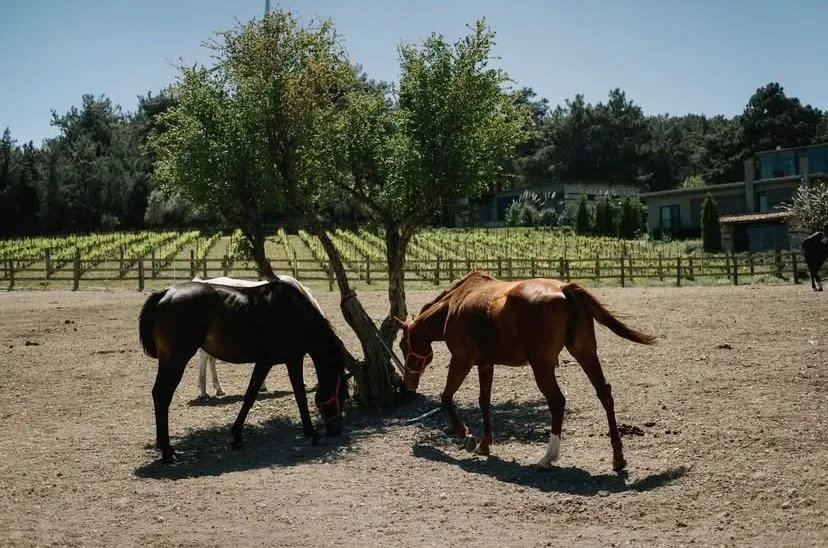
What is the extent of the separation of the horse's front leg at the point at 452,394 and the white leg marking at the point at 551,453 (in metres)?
1.13

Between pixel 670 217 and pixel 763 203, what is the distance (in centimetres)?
715

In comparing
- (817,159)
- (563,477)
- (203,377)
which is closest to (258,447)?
(203,377)

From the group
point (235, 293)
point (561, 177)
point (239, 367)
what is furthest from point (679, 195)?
point (235, 293)

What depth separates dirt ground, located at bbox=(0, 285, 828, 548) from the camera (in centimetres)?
632

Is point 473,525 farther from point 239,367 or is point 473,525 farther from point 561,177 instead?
point 561,177

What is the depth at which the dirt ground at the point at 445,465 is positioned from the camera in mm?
6324

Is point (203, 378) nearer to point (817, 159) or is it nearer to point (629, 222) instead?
point (629, 222)

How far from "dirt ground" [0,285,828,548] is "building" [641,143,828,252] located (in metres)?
35.6

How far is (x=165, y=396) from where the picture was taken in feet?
29.7

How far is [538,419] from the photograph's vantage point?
9945mm

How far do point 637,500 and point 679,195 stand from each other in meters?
54.6

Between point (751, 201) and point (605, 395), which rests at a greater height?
point (751, 201)

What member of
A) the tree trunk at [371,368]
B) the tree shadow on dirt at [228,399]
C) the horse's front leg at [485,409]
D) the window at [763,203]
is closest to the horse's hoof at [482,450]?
the horse's front leg at [485,409]

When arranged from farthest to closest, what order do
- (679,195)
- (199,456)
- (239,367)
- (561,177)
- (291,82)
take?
1. (561,177)
2. (679,195)
3. (239,367)
4. (291,82)
5. (199,456)
